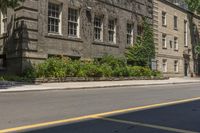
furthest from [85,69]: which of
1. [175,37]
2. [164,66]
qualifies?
[175,37]

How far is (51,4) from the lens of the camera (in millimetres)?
28500

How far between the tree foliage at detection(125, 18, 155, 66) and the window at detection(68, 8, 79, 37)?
751 centimetres

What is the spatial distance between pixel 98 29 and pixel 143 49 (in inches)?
249

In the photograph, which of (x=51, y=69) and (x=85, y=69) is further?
(x=85, y=69)

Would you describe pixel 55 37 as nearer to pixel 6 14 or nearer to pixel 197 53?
pixel 6 14

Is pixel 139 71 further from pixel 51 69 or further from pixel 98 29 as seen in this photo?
pixel 51 69

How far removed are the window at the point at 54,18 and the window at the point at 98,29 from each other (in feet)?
15.3

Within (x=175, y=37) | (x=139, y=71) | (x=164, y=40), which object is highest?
(x=175, y=37)

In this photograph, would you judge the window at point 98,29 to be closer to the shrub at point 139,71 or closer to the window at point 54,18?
the shrub at point 139,71

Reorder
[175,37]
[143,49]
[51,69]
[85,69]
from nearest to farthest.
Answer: [51,69], [85,69], [143,49], [175,37]

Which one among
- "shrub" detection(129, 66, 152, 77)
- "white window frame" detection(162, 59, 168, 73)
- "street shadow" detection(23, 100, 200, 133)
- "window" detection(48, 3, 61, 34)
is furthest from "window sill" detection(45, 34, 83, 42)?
"street shadow" detection(23, 100, 200, 133)

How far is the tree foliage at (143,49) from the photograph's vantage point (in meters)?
36.7

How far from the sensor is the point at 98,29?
109 feet

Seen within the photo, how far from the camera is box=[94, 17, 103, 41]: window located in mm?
32862
